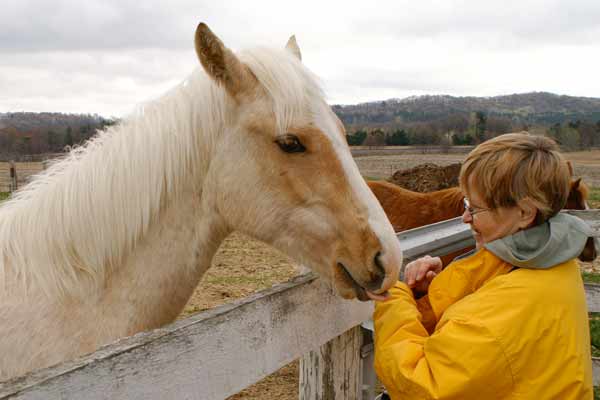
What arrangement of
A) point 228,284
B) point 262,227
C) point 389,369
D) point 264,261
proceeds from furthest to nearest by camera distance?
point 264,261
point 228,284
point 262,227
point 389,369

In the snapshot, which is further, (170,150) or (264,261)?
(264,261)

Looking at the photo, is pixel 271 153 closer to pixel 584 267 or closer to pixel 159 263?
pixel 159 263

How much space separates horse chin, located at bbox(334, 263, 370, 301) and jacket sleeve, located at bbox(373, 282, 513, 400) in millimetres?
321

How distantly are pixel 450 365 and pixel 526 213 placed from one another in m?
0.61

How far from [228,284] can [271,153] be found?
20.3 ft

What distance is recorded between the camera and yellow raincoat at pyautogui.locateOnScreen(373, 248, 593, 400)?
146cm

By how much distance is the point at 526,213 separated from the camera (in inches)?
66.4

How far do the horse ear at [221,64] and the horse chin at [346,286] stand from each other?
36.2 inches

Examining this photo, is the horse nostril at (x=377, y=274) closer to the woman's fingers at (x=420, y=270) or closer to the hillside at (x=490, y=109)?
the woman's fingers at (x=420, y=270)

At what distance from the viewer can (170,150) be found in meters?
2.16

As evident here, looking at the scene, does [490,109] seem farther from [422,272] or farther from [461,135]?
[422,272]

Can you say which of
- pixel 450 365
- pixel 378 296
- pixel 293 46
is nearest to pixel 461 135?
pixel 293 46

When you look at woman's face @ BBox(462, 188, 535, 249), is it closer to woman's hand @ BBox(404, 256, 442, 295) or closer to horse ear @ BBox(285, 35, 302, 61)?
woman's hand @ BBox(404, 256, 442, 295)

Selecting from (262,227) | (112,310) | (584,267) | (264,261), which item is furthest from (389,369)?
(584,267)
